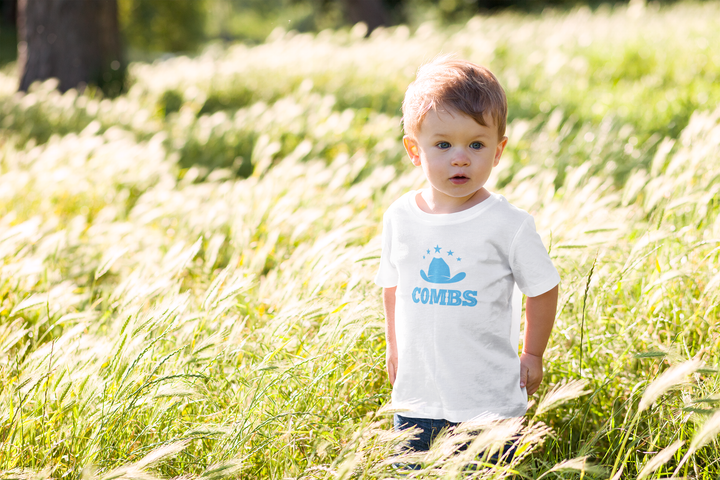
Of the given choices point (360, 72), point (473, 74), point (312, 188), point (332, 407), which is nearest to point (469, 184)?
point (473, 74)

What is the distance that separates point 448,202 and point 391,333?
0.45m

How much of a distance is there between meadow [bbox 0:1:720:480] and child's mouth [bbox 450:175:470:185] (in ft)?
1.63

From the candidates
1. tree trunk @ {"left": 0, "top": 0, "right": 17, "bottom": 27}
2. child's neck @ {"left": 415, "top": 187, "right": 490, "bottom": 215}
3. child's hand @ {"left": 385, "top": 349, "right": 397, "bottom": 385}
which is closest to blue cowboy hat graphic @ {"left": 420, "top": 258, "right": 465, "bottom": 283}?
child's neck @ {"left": 415, "top": 187, "right": 490, "bottom": 215}

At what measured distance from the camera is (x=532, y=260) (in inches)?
62.5

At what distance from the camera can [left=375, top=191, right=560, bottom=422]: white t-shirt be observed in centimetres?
160

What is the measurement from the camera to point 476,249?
1610mm

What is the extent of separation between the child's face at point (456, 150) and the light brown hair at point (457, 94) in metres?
0.02

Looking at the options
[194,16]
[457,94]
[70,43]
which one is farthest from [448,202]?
[194,16]

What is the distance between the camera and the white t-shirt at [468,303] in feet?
5.26

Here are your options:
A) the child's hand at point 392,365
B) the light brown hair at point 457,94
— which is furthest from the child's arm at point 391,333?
the light brown hair at point 457,94

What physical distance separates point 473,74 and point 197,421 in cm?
137

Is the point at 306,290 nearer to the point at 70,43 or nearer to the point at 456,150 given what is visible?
the point at 456,150

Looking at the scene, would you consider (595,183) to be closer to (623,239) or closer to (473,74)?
(623,239)

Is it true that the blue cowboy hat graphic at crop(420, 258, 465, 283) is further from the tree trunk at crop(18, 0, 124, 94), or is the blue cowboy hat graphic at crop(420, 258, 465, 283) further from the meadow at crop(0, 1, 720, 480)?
the tree trunk at crop(18, 0, 124, 94)
